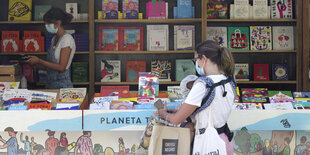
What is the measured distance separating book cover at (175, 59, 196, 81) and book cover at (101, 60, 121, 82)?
0.80 meters

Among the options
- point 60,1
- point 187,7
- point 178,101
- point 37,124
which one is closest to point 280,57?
point 187,7

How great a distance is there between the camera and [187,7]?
5.23 meters

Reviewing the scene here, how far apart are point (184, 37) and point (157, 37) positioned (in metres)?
0.37

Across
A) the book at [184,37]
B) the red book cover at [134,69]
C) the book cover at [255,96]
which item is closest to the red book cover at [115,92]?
the book cover at [255,96]

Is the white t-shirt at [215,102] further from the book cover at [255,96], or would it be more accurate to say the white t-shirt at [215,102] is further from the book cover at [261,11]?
the book cover at [261,11]

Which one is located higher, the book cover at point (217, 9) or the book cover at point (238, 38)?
the book cover at point (217, 9)

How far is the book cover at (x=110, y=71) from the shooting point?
5.26m

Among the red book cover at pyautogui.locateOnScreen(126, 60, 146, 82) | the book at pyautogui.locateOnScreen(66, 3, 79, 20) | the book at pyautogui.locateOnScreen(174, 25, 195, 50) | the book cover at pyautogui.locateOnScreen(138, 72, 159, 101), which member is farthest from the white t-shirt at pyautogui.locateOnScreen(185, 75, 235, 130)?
the book at pyautogui.locateOnScreen(66, 3, 79, 20)

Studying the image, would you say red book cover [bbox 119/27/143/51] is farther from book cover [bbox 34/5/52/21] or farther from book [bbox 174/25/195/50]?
book cover [bbox 34/5/52/21]

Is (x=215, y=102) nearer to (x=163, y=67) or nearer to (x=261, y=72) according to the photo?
(x=163, y=67)

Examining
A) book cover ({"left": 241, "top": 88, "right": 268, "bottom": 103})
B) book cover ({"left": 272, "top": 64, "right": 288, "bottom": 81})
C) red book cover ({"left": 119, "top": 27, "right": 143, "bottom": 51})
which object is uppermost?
red book cover ({"left": 119, "top": 27, "right": 143, "bottom": 51})

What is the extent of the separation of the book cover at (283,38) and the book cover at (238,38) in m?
0.38

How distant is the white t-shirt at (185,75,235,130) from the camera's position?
2246mm

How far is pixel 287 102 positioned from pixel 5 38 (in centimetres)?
387
